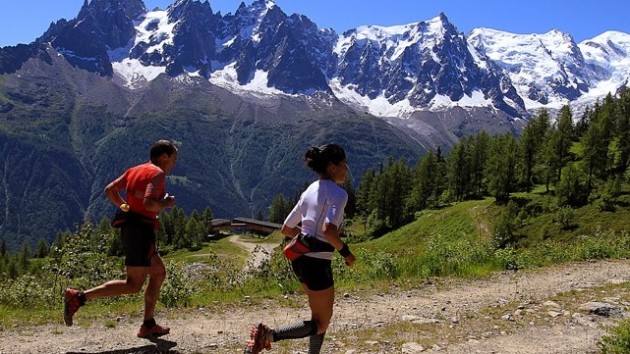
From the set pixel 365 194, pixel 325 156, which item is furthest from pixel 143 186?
pixel 365 194

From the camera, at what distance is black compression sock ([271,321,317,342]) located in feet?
25.6

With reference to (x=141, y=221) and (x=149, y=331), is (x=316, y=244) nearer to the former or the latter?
(x=141, y=221)

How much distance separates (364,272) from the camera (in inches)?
683

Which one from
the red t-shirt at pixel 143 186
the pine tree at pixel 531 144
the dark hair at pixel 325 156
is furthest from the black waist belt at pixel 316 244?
the pine tree at pixel 531 144

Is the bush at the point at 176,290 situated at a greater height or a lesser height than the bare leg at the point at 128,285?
lesser

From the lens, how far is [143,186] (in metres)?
8.90

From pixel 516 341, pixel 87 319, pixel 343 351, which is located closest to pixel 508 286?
pixel 516 341

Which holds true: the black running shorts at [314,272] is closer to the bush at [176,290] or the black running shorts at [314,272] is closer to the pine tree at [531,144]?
the bush at [176,290]

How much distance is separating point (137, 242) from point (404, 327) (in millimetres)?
5267

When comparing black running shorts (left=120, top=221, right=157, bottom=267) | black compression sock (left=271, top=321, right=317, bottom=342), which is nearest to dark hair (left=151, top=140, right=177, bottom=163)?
black running shorts (left=120, top=221, right=157, bottom=267)

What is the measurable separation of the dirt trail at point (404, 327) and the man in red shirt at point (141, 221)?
36.3 inches

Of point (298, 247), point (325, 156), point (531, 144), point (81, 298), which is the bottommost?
point (81, 298)

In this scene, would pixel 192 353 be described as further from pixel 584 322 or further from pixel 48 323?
pixel 584 322

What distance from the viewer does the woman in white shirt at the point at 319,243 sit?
7.60 metres
